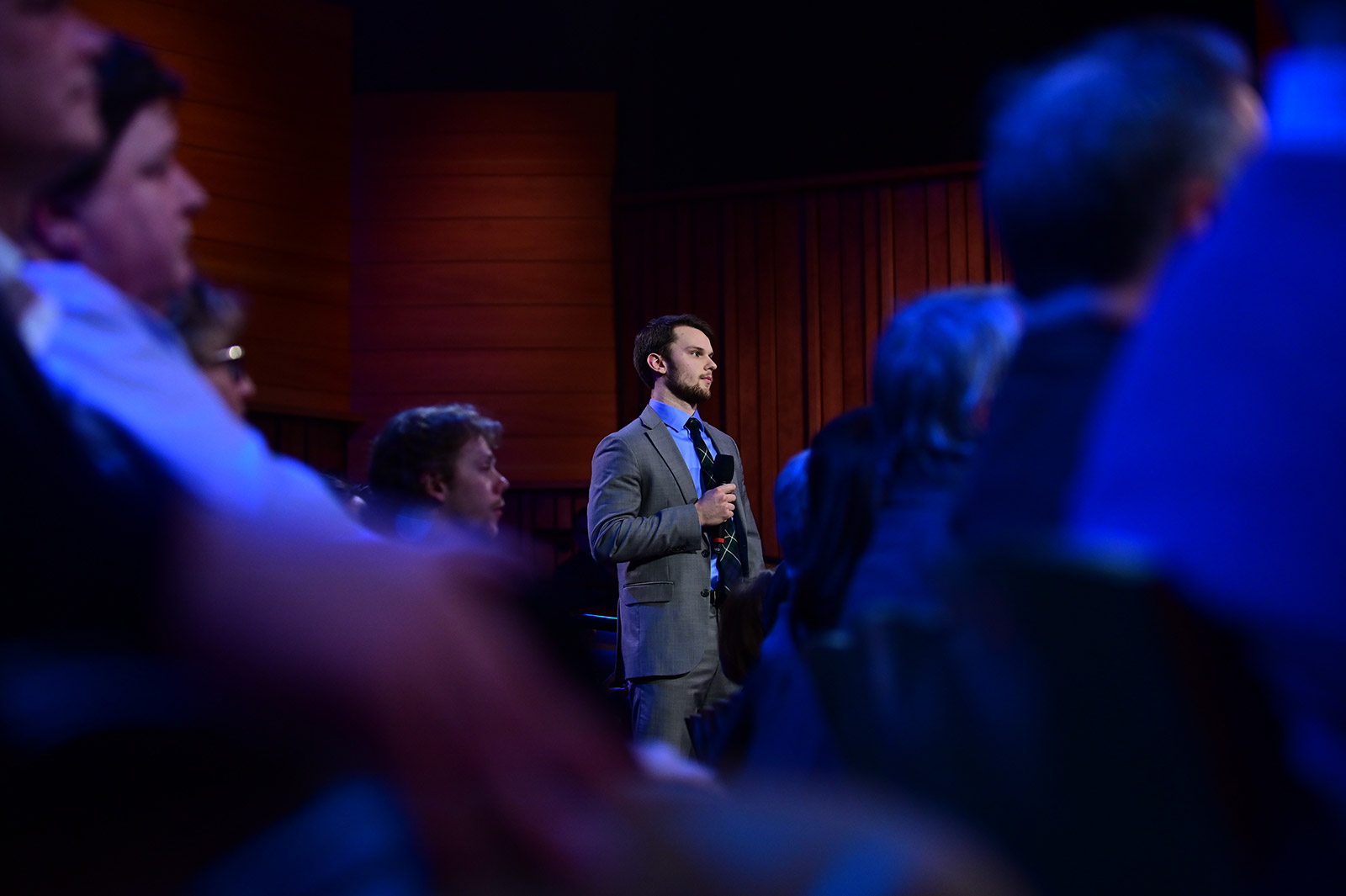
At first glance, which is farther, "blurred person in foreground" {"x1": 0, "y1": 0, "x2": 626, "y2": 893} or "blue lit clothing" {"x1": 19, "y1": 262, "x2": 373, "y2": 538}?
"blue lit clothing" {"x1": 19, "y1": 262, "x2": 373, "y2": 538}

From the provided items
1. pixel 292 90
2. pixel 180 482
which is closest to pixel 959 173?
pixel 292 90

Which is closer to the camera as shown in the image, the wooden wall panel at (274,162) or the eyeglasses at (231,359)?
the eyeglasses at (231,359)

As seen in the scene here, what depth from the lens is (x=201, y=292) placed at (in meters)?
1.52

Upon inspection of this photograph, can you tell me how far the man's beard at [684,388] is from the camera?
4.23 meters

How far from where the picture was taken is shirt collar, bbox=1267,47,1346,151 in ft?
2.11

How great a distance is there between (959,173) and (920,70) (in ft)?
1.90

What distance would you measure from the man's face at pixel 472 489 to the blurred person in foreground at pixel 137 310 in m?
1.34

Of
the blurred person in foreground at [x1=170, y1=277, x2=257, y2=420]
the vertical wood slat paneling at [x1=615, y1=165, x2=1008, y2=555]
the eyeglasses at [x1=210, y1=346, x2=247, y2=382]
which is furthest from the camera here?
the vertical wood slat paneling at [x1=615, y1=165, x2=1008, y2=555]

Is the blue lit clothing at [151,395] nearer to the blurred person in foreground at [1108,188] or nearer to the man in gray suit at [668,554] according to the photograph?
the blurred person in foreground at [1108,188]

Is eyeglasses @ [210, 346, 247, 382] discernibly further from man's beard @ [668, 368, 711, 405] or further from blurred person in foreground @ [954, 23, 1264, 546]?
man's beard @ [668, 368, 711, 405]

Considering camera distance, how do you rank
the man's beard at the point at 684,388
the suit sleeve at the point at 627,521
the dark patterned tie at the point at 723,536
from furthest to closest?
the man's beard at the point at 684,388, the dark patterned tie at the point at 723,536, the suit sleeve at the point at 627,521

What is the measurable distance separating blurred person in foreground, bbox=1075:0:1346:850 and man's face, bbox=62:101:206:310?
85 centimetres

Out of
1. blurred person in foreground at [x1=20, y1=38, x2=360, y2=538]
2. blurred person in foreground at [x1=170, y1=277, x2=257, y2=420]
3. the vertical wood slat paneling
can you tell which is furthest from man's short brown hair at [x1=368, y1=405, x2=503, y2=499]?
the vertical wood slat paneling

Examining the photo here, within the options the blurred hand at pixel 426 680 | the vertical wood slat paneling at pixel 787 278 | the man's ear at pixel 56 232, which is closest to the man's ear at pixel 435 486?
the man's ear at pixel 56 232
